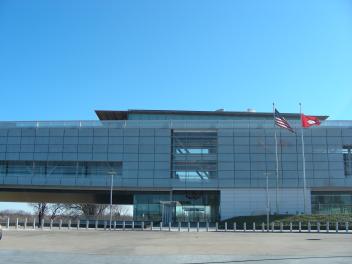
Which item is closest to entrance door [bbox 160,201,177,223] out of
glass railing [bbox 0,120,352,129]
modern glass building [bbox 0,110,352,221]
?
modern glass building [bbox 0,110,352,221]

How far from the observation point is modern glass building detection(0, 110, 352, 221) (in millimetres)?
70625

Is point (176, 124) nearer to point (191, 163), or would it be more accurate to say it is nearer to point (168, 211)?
point (191, 163)

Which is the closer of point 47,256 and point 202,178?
point 47,256

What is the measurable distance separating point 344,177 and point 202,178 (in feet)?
61.6

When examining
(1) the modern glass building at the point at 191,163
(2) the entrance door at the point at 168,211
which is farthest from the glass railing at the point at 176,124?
(2) the entrance door at the point at 168,211

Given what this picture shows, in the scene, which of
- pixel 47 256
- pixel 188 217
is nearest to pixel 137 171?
pixel 188 217

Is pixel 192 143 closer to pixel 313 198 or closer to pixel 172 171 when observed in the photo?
pixel 172 171

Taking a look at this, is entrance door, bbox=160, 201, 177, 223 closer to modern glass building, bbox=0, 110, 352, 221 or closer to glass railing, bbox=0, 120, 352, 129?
modern glass building, bbox=0, 110, 352, 221

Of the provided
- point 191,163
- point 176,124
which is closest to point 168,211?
point 191,163

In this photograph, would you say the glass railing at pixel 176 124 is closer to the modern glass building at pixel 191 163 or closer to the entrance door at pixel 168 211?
the modern glass building at pixel 191 163

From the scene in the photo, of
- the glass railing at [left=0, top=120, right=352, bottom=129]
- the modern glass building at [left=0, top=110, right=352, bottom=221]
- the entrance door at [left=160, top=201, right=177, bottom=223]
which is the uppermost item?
the glass railing at [left=0, top=120, right=352, bottom=129]

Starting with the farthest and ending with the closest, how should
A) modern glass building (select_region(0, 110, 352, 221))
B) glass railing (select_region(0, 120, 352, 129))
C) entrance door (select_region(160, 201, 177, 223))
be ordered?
glass railing (select_region(0, 120, 352, 129)) < modern glass building (select_region(0, 110, 352, 221)) < entrance door (select_region(160, 201, 177, 223))

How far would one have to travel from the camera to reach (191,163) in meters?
71.6

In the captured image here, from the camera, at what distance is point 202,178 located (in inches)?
2798
